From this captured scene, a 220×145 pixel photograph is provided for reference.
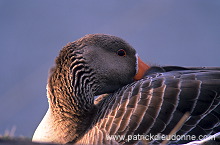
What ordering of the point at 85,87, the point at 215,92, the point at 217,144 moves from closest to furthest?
1. the point at 217,144
2. the point at 215,92
3. the point at 85,87

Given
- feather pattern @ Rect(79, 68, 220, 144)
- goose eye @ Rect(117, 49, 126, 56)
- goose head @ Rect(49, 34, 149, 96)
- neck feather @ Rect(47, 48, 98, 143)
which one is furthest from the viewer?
goose eye @ Rect(117, 49, 126, 56)

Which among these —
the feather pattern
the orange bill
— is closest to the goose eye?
the orange bill

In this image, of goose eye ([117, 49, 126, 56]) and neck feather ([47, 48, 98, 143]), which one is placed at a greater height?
goose eye ([117, 49, 126, 56])

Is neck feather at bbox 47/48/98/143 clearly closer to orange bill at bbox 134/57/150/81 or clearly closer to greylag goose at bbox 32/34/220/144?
greylag goose at bbox 32/34/220/144

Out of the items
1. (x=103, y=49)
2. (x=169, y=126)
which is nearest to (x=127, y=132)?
(x=169, y=126)

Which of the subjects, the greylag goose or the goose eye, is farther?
the goose eye

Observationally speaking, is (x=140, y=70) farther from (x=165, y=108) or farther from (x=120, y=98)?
(x=165, y=108)

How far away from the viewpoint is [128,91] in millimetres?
3662

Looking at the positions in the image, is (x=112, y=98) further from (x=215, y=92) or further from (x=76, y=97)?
(x=215, y=92)

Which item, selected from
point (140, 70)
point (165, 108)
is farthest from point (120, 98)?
point (140, 70)

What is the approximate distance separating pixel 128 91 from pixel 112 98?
0.24 meters

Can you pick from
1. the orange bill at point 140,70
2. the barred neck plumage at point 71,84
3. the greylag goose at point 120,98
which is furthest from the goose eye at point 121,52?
the barred neck plumage at point 71,84

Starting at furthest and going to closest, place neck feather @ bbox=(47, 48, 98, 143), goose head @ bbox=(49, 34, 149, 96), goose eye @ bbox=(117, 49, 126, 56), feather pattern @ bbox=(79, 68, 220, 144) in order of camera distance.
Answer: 1. goose eye @ bbox=(117, 49, 126, 56)
2. goose head @ bbox=(49, 34, 149, 96)
3. neck feather @ bbox=(47, 48, 98, 143)
4. feather pattern @ bbox=(79, 68, 220, 144)

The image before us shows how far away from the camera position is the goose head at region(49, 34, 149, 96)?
395 cm
